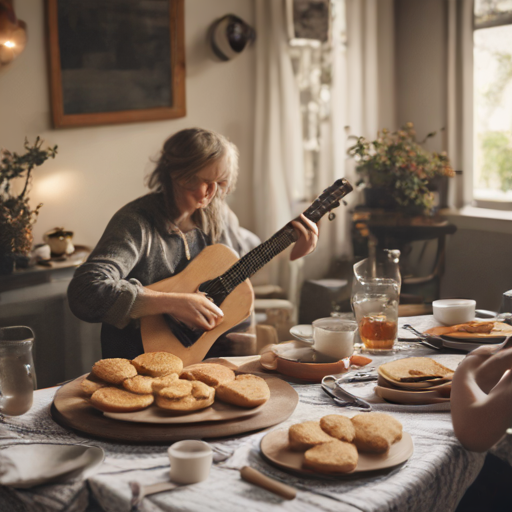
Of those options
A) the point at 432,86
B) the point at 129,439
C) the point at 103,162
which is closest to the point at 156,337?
the point at 129,439

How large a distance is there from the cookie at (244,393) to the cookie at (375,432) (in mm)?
173

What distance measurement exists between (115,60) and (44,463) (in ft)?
8.01

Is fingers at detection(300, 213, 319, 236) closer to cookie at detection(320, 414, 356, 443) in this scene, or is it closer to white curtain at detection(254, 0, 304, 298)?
cookie at detection(320, 414, 356, 443)

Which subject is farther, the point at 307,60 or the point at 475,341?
the point at 307,60

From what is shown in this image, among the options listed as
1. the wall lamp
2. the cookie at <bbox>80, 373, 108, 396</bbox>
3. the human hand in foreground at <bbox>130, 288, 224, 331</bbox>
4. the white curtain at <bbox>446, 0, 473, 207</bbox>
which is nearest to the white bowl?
the human hand in foreground at <bbox>130, 288, 224, 331</bbox>

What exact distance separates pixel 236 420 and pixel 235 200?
8.96ft

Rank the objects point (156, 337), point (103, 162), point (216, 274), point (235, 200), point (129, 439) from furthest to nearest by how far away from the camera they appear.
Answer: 1. point (235, 200)
2. point (103, 162)
3. point (216, 274)
4. point (156, 337)
5. point (129, 439)

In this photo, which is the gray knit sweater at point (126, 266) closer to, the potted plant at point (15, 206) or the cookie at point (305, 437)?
the potted plant at point (15, 206)

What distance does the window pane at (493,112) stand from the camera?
11.4 feet

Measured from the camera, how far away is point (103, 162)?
3.04 m

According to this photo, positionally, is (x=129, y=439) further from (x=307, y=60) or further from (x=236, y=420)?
(x=307, y=60)

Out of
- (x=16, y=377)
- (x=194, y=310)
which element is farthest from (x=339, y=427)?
(x=194, y=310)

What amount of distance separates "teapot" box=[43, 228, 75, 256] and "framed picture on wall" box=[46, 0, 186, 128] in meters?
0.53

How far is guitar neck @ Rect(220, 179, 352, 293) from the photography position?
1779 mm
